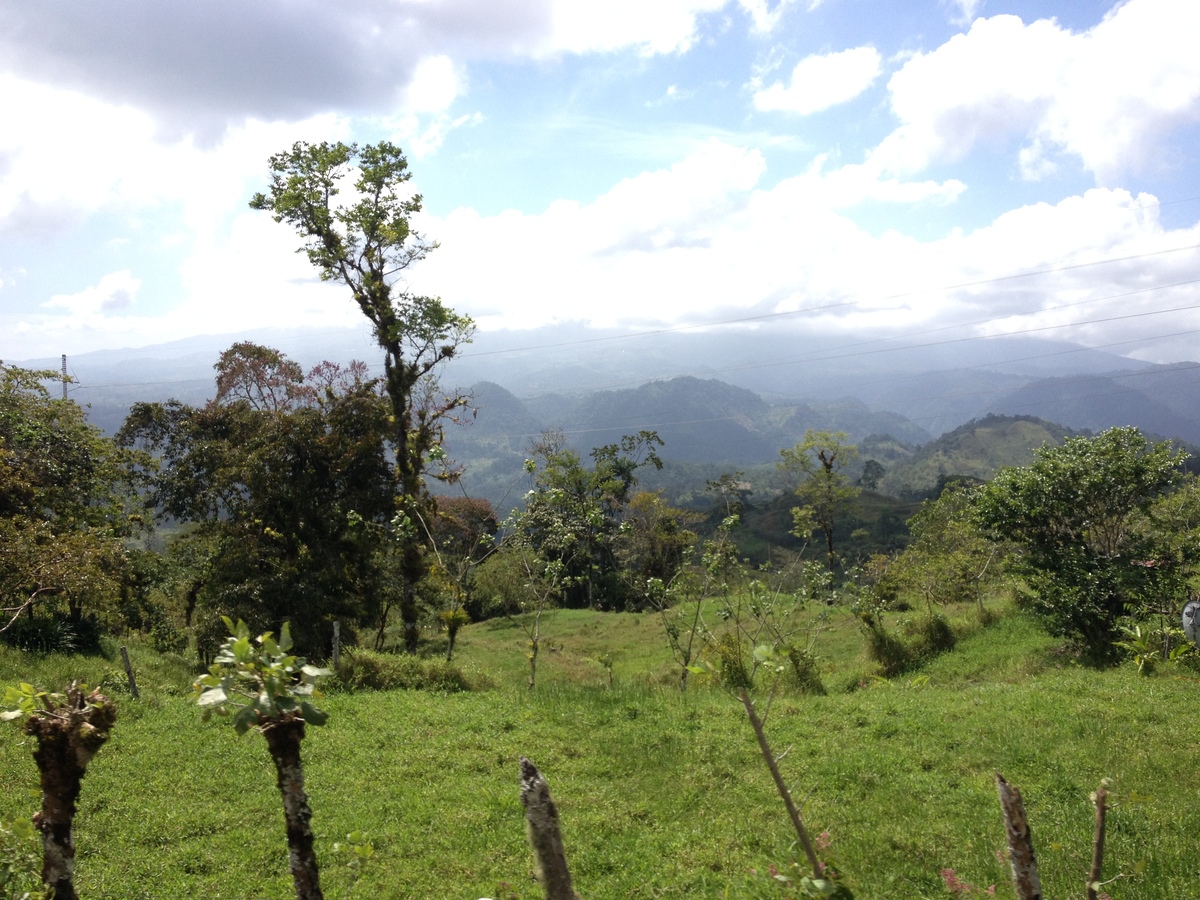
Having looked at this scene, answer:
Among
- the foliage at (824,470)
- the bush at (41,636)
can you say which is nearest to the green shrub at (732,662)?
the bush at (41,636)

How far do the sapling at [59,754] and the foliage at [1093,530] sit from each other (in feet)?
47.9

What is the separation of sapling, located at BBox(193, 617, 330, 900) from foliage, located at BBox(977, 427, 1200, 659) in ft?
45.8

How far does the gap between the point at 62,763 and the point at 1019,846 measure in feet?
11.6

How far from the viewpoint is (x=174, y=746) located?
30.0 feet

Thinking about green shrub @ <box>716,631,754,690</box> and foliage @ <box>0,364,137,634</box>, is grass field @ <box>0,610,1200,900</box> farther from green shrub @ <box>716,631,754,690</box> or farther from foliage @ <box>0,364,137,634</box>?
foliage @ <box>0,364,137,634</box>

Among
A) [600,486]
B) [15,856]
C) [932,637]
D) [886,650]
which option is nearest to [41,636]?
[15,856]

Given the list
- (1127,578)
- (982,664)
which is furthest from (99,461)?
(1127,578)

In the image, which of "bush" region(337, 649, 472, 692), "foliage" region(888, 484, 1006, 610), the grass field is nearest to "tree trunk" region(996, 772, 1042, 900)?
the grass field

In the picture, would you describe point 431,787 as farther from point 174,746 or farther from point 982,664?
point 982,664

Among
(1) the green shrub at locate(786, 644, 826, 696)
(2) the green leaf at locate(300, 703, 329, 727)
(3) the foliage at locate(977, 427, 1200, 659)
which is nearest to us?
(2) the green leaf at locate(300, 703, 329, 727)

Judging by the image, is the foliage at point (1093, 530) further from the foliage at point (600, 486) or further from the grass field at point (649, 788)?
the foliage at point (600, 486)

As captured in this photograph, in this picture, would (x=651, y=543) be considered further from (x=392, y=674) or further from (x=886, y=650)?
(x=392, y=674)

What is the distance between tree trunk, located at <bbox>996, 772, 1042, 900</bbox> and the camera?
1.96 meters

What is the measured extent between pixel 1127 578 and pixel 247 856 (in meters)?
14.1
